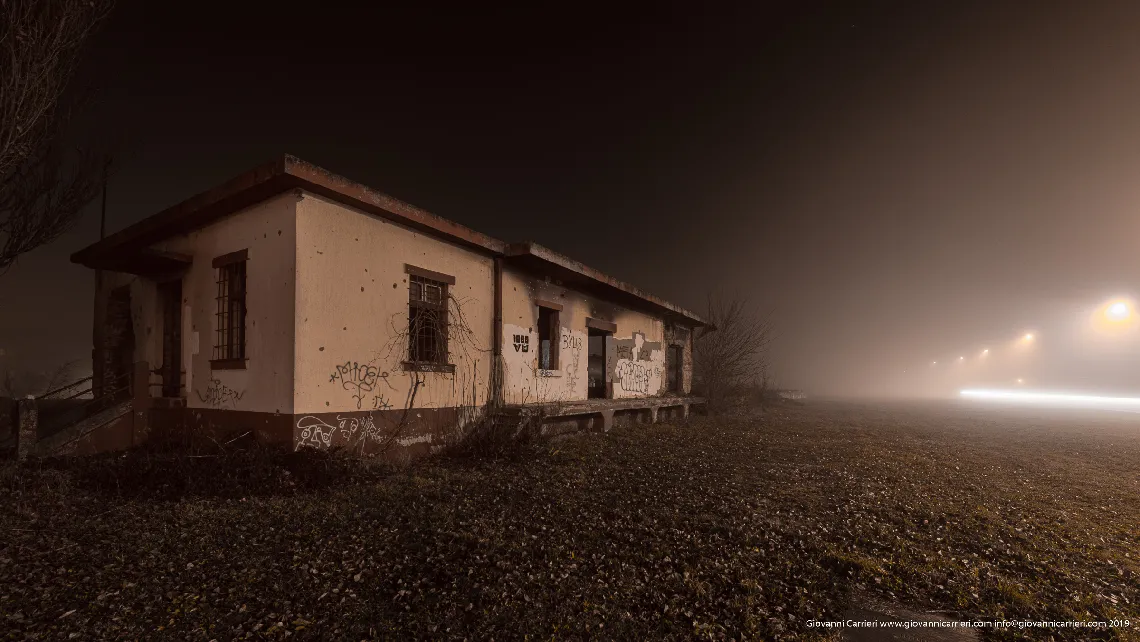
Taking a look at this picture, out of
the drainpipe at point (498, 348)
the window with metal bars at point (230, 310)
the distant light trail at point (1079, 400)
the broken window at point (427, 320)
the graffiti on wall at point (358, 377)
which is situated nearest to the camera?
the graffiti on wall at point (358, 377)

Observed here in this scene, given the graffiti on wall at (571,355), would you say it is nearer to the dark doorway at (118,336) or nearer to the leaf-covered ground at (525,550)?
the leaf-covered ground at (525,550)

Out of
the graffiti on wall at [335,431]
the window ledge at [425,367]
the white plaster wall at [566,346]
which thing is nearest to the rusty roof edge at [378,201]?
the white plaster wall at [566,346]

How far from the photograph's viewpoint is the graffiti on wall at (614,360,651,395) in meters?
16.1

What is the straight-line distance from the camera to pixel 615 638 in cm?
324

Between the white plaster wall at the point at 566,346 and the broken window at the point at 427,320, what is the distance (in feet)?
5.89

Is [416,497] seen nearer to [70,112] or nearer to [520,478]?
[520,478]

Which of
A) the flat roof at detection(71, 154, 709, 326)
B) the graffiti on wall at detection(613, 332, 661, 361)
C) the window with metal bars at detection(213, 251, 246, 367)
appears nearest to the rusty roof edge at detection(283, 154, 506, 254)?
the flat roof at detection(71, 154, 709, 326)

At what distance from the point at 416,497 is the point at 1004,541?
22.8 feet

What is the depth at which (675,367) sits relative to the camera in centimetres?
2111

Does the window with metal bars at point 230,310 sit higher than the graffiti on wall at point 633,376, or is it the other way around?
the window with metal bars at point 230,310

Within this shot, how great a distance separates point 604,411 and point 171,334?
32.5 feet

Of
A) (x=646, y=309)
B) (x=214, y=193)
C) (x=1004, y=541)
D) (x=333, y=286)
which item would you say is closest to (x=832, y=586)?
(x=1004, y=541)

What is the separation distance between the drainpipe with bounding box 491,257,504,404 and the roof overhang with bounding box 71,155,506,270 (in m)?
0.62

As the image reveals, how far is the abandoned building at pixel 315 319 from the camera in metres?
7.04
